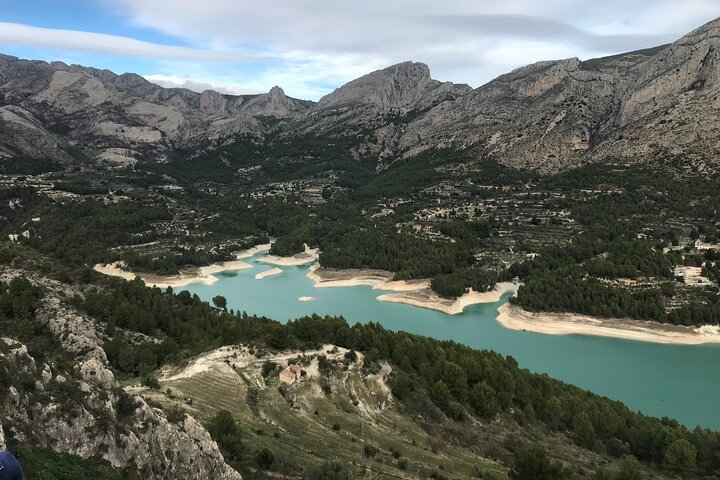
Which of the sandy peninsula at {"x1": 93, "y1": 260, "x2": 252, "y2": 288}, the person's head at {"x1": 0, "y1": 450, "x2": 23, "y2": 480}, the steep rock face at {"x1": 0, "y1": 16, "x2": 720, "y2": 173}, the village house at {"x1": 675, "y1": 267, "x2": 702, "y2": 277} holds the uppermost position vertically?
the steep rock face at {"x1": 0, "y1": 16, "x2": 720, "y2": 173}

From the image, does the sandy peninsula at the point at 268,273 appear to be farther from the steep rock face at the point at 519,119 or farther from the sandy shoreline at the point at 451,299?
the steep rock face at the point at 519,119

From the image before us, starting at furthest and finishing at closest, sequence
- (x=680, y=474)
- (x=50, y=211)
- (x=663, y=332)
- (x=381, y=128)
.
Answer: (x=381, y=128), (x=50, y=211), (x=663, y=332), (x=680, y=474)

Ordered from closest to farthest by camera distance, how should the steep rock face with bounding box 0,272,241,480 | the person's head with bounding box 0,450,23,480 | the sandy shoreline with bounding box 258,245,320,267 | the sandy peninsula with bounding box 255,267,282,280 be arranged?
1. the person's head with bounding box 0,450,23,480
2. the steep rock face with bounding box 0,272,241,480
3. the sandy peninsula with bounding box 255,267,282,280
4. the sandy shoreline with bounding box 258,245,320,267

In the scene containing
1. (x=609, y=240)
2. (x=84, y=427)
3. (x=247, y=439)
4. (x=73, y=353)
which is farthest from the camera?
(x=609, y=240)

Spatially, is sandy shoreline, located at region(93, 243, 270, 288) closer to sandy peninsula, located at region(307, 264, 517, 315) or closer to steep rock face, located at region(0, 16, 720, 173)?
sandy peninsula, located at region(307, 264, 517, 315)

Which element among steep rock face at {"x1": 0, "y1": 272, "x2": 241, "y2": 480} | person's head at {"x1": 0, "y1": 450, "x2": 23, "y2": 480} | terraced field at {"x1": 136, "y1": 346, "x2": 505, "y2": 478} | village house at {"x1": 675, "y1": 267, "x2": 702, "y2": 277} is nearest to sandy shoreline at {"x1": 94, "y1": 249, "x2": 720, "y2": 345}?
village house at {"x1": 675, "y1": 267, "x2": 702, "y2": 277}

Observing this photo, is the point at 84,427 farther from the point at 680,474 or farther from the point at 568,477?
the point at 680,474

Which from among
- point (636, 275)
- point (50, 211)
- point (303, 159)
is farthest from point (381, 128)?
point (636, 275)

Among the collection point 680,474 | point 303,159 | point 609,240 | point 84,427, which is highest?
point 303,159
